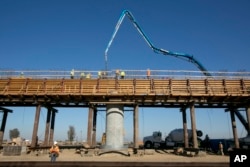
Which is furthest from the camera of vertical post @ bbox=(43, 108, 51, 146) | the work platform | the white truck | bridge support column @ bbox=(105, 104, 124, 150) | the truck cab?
the white truck

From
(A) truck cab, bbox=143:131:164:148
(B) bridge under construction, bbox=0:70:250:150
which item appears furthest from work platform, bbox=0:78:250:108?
(A) truck cab, bbox=143:131:164:148

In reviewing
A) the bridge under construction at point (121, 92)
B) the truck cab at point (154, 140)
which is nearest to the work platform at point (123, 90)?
the bridge under construction at point (121, 92)

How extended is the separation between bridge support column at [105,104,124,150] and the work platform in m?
1.00

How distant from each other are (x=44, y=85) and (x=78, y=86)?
14.0 feet

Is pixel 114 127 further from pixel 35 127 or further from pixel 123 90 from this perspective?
pixel 35 127

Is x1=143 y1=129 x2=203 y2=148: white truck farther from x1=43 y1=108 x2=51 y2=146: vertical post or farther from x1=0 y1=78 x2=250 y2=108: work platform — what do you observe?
x1=43 y1=108 x2=51 y2=146: vertical post

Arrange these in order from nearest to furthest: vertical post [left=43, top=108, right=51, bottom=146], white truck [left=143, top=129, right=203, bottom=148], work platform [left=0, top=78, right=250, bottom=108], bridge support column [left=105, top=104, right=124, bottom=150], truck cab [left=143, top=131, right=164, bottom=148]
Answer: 1. bridge support column [left=105, top=104, right=124, bottom=150]
2. work platform [left=0, top=78, right=250, bottom=108]
3. vertical post [left=43, top=108, right=51, bottom=146]
4. truck cab [left=143, top=131, right=164, bottom=148]
5. white truck [left=143, top=129, right=203, bottom=148]

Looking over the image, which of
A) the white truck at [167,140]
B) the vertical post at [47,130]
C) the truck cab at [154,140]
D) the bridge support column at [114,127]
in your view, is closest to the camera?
the bridge support column at [114,127]

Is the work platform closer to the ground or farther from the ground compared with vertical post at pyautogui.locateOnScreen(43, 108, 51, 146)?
farther from the ground

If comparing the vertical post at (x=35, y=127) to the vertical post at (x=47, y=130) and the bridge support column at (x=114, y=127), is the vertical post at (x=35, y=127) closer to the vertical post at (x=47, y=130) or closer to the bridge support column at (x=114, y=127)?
the vertical post at (x=47, y=130)

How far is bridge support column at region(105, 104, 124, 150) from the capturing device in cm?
2716

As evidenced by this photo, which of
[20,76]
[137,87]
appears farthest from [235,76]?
[20,76]

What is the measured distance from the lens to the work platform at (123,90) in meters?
28.7

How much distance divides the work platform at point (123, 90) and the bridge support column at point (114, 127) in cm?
100
